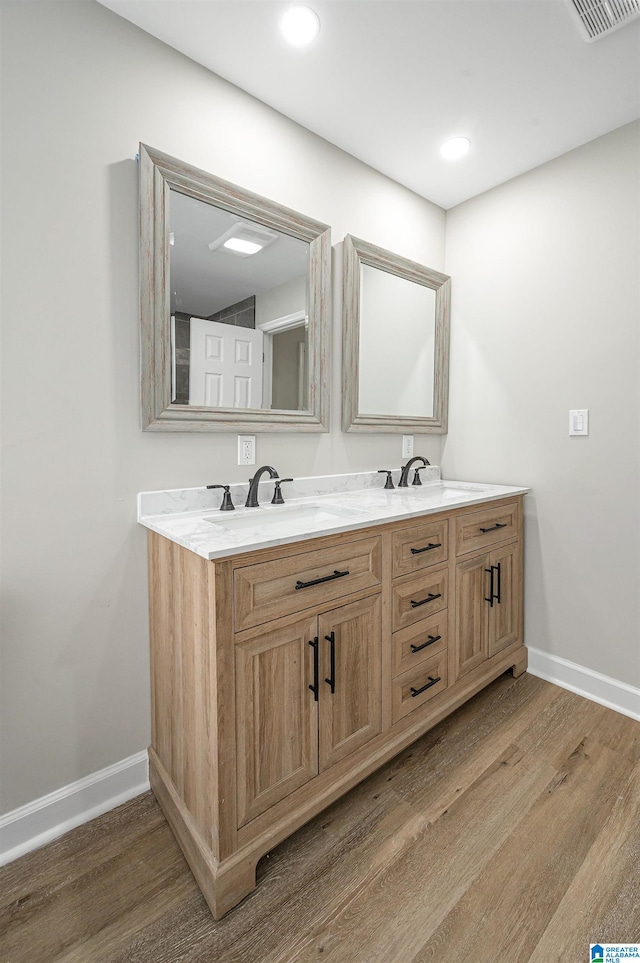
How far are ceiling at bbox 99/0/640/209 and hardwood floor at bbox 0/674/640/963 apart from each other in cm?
259

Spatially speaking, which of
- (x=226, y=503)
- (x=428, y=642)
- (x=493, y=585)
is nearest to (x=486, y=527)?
(x=493, y=585)

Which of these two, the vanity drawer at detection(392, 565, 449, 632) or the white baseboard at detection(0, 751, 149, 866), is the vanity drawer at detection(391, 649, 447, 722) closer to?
the vanity drawer at detection(392, 565, 449, 632)

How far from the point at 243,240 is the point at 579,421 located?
1.71 metres

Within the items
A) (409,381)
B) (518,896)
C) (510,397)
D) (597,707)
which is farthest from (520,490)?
(518,896)

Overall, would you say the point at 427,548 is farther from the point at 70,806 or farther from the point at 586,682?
the point at 70,806

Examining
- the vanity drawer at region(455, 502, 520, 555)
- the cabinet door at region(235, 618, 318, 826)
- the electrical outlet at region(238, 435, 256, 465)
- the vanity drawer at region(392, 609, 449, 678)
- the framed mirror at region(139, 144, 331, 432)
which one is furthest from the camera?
the vanity drawer at region(455, 502, 520, 555)

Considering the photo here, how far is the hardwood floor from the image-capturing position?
3.60 feet

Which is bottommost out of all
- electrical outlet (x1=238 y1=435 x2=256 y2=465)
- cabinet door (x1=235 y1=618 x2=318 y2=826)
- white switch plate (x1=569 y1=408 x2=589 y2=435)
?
cabinet door (x1=235 y1=618 x2=318 y2=826)

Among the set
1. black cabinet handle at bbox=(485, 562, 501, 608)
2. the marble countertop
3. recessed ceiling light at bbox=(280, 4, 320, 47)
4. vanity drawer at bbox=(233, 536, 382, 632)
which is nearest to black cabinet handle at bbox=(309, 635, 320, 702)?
vanity drawer at bbox=(233, 536, 382, 632)

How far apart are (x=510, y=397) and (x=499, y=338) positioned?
13.0 inches

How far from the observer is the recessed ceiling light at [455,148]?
2066 mm

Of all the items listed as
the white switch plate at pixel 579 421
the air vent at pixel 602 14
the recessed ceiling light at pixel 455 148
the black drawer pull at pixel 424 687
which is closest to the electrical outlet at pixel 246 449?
the black drawer pull at pixel 424 687

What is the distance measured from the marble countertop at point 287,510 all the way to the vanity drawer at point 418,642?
0.44 m

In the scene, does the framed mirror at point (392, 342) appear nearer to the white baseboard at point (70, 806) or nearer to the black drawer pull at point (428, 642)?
the black drawer pull at point (428, 642)
